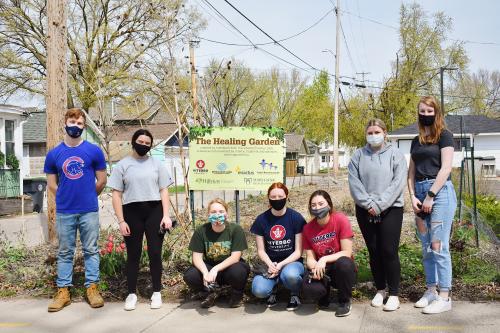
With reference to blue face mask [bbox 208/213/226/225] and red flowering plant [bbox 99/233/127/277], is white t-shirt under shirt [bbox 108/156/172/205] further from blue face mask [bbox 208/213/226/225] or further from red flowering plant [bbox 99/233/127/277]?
red flowering plant [bbox 99/233/127/277]

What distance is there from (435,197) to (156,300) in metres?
2.86

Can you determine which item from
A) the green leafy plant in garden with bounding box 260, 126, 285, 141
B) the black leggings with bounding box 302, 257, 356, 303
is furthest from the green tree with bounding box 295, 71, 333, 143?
the black leggings with bounding box 302, 257, 356, 303

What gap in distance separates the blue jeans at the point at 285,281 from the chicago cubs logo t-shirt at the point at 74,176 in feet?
6.11

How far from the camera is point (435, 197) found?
179 inches

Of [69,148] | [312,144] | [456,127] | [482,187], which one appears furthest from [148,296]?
[312,144]

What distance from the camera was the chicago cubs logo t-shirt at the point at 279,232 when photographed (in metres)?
4.92

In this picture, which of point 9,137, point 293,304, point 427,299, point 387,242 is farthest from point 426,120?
point 9,137

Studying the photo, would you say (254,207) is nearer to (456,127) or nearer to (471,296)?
(471,296)

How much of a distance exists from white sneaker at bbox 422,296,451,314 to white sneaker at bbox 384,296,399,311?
24 cm

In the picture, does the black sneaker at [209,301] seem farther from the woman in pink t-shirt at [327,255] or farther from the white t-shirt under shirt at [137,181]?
the white t-shirt under shirt at [137,181]

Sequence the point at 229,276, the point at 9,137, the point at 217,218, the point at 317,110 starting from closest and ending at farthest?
the point at 229,276
the point at 217,218
the point at 9,137
the point at 317,110

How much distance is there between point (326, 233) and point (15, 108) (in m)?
16.9

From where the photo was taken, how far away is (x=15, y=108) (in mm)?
18625

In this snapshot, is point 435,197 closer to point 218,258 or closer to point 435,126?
point 435,126
